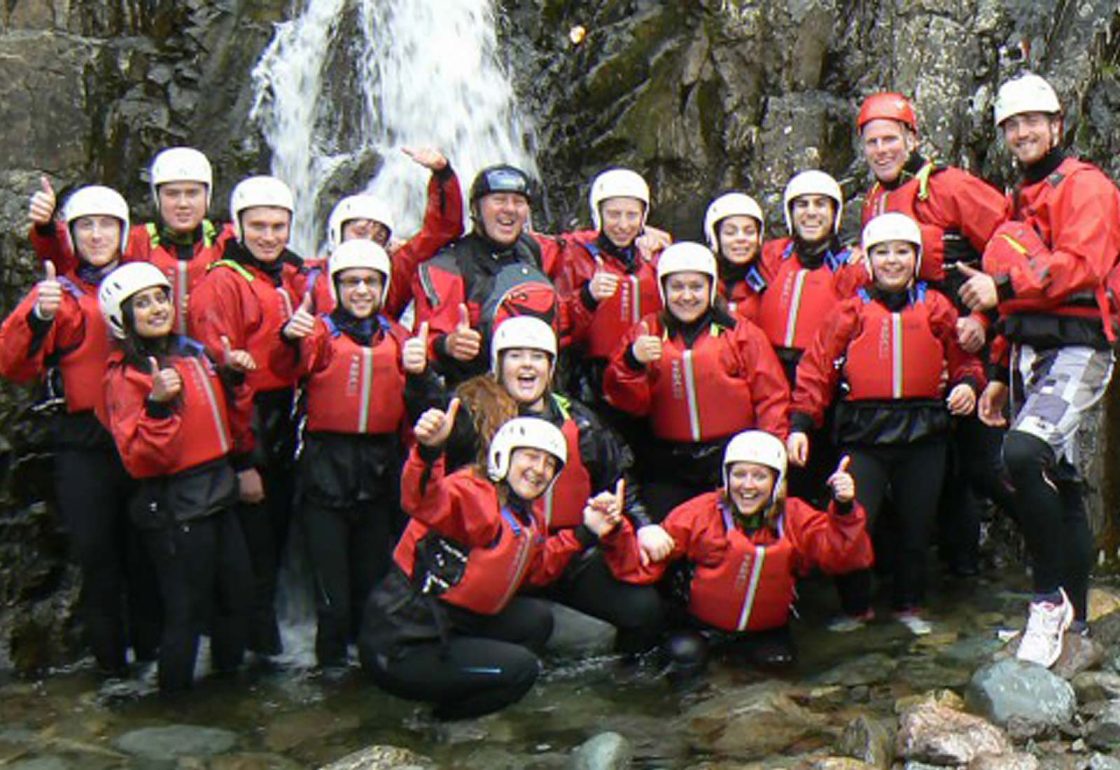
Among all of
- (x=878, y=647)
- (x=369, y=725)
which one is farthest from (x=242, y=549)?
(x=878, y=647)

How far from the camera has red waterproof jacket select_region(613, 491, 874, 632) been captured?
Result: 761 cm

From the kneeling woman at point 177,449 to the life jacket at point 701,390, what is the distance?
102 inches

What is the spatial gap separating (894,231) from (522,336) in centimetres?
241

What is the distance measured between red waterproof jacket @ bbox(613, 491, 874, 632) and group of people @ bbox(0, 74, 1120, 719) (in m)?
0.02

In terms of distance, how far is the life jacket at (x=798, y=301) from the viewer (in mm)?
8594

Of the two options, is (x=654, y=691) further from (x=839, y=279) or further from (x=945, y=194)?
(x=945, y=194)

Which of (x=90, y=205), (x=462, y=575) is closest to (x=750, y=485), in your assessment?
(x=462, y=575)

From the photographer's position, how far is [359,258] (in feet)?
25.7

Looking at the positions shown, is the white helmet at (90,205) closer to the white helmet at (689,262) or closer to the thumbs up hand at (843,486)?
the white helmet at (689,262)

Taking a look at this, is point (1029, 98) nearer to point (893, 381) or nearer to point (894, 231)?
point (894, 231)

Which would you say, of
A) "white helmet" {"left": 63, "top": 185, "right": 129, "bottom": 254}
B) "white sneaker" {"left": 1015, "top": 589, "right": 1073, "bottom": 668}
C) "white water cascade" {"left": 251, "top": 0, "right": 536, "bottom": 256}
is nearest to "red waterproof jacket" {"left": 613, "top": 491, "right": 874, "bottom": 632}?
"white sneaker" {"left": 1015, "top": 589, "right": 1073, "bottom": 668}

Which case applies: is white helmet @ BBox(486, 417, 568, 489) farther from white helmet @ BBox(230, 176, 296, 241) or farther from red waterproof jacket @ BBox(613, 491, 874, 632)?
white helmet @ BBox(230, 176, 296, 241)

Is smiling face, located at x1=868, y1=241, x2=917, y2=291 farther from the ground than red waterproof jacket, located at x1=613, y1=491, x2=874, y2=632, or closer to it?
farther from the ground

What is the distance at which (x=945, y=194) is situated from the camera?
8.39m
